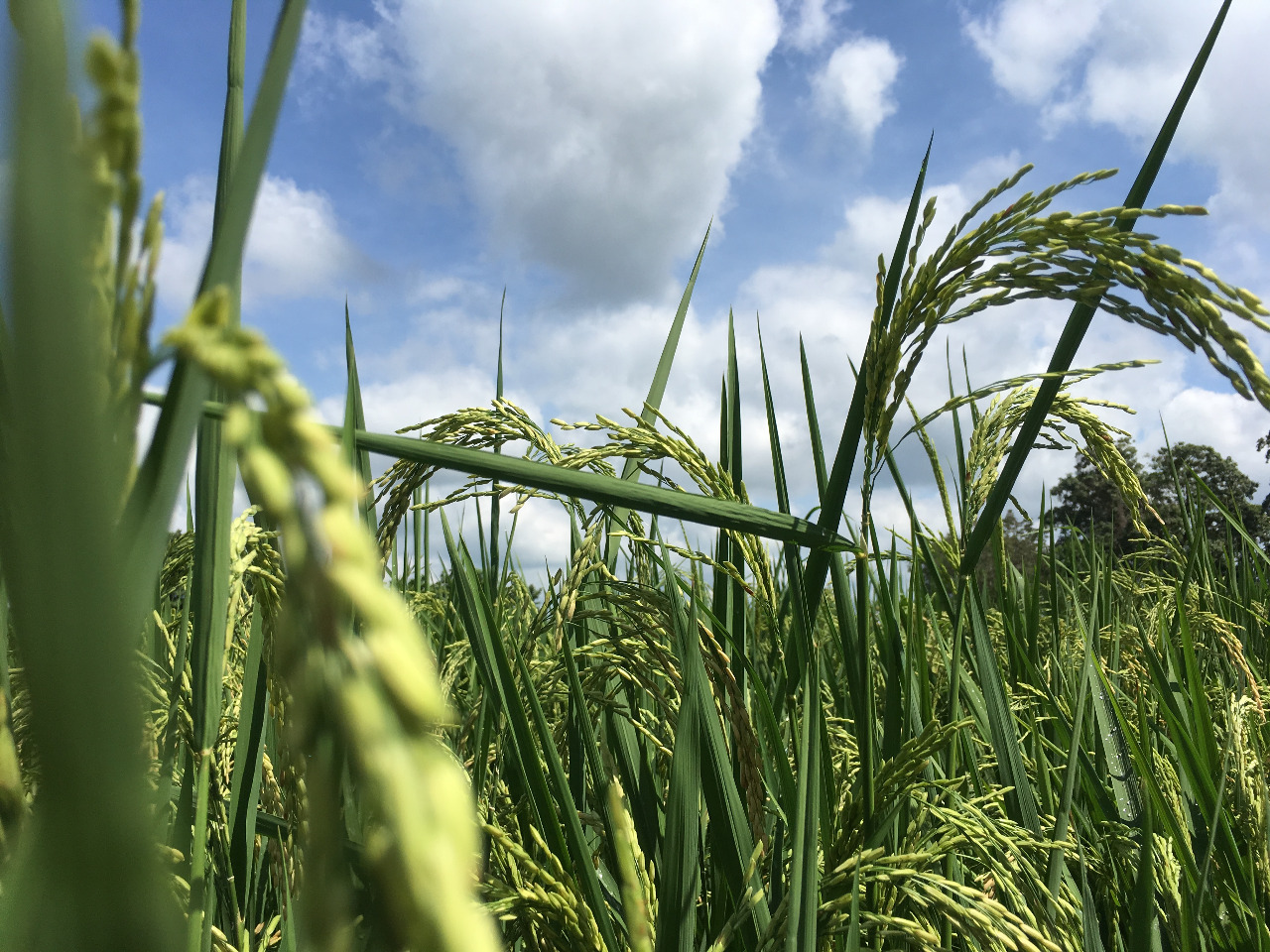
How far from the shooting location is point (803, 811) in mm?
1184

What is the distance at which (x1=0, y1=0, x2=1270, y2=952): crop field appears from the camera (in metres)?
0.31

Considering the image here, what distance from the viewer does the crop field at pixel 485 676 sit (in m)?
0.31

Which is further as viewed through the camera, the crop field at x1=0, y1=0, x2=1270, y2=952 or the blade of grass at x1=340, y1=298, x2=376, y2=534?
the blade of grass at x1=340, y1=298, x2=376, y2=534

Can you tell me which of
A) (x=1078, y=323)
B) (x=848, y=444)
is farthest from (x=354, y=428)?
(x=1078, y=323)

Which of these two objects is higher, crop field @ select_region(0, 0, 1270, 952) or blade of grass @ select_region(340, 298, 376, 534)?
blade of grass @ select_region(340, 298, 376, 534)

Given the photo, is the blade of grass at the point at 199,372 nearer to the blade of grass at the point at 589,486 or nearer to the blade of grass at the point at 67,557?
the blade of grass at the point at 67,557

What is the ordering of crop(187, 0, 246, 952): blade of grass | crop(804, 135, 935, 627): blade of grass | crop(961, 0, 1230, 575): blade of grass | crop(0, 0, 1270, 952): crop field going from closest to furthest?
crop(0, 0, 1270, 952): crop field, crop(187, 0, 246, 952): blade of grass, crop(804, 135, 935, 627): blade of grass, crop(961, 0, 1230, 575): blade of grass

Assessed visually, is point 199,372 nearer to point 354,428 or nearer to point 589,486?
point 589,486

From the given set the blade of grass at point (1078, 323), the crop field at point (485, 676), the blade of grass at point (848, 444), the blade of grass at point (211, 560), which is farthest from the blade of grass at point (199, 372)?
the blade of grass at point (1078, 323)

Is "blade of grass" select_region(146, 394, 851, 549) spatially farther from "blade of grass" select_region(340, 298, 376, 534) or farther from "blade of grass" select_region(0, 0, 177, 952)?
"blade of grass" select_region(0, 0, 177, 952)

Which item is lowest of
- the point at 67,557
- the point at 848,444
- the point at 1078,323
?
the point at 67,557

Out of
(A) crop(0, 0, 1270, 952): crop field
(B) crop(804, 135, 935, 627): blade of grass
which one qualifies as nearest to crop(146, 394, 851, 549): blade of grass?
(A) crop(0, 0, 1270, 952): crop field

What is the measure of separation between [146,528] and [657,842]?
1425mm

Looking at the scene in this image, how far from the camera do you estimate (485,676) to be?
57.9 inches
